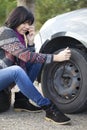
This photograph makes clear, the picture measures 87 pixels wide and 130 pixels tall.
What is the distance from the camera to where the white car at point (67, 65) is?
17.6ft

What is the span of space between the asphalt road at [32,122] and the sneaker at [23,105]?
0.22 feet

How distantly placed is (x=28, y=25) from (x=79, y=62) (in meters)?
0.69

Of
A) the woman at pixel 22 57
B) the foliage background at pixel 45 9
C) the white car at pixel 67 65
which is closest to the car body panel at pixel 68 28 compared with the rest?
the white car at pixel 67 65

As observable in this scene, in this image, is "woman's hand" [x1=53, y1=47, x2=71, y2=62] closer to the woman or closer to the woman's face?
the woman

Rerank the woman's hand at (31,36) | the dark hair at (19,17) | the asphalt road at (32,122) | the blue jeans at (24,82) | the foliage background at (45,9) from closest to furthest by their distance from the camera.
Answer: the asphalt road at (32,122) < the blue jeans at (24,82) < the dark hair at (19,17) < the woman's hand at (31,36) < the foliage background at (45,9)

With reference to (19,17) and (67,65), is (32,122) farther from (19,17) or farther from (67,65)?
(19,17)

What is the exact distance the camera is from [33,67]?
555 centimetres

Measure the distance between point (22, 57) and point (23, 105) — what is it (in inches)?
26.7

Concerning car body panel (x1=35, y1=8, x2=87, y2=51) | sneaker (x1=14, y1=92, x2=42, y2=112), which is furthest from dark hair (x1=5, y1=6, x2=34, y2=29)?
sneaker (x1=14, y1=92, x2=42, y2=112)

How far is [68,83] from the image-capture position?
552 centimetres

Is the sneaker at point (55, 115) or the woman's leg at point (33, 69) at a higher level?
the woman's leg at point (33, 69)

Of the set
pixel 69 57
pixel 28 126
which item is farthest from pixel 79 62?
pixel 28 126

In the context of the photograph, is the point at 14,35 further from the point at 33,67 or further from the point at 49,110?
the point at 49,110

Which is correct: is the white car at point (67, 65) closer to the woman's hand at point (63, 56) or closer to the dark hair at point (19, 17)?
the woman's hand at point (63, 56)
